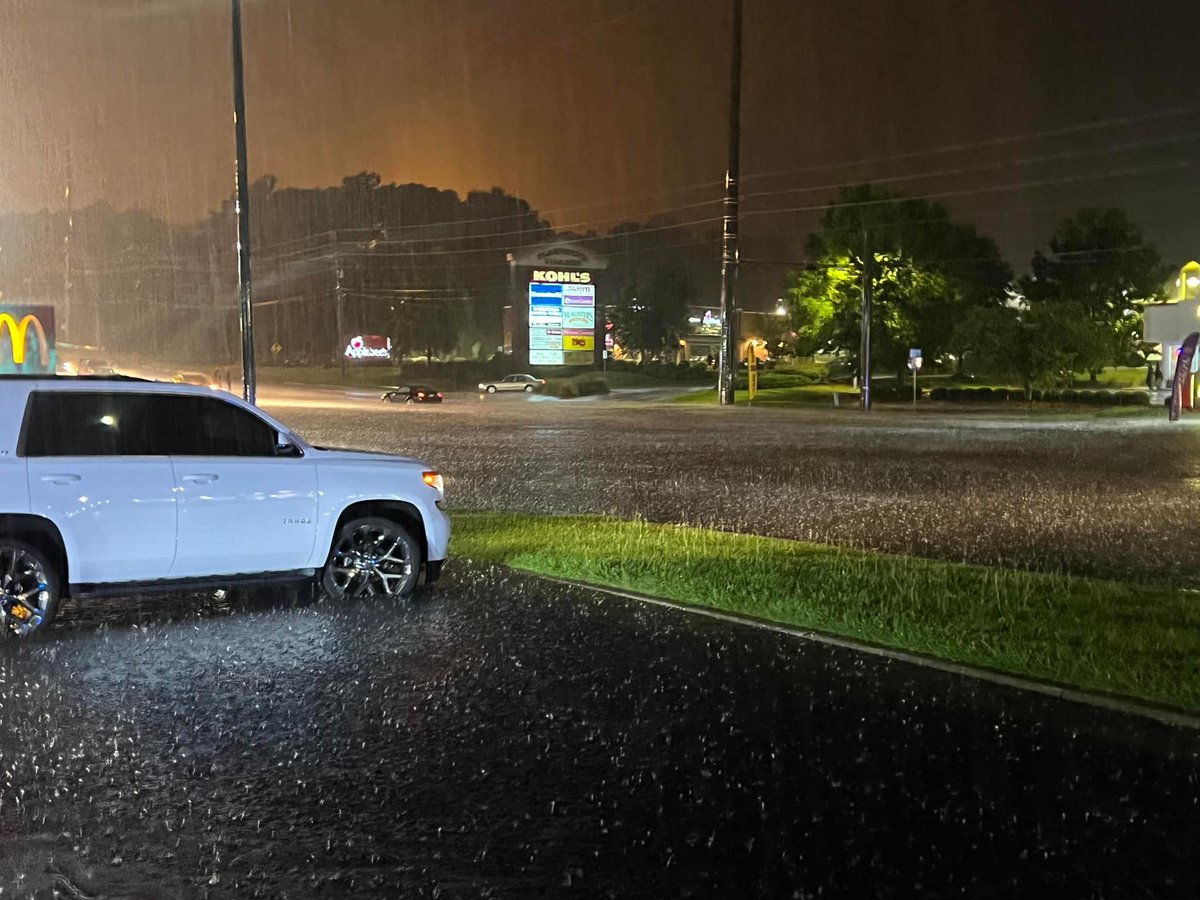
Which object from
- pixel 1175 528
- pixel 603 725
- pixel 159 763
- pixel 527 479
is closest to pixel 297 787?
pixel 159 763

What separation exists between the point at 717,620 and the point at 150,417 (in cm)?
455

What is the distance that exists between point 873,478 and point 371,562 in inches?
520

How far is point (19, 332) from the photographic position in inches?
928

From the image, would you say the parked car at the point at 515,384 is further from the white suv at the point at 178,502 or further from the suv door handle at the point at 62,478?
the suv door handle at the point at 62,478

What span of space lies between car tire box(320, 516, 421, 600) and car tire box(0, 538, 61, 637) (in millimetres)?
2001

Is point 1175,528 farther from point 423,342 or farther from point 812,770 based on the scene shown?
point 423,342

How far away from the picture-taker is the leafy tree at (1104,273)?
3250 inches

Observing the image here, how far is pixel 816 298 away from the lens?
72812 mm

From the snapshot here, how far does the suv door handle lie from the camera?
26.0 ft

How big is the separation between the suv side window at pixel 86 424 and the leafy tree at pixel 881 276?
62.8 metres

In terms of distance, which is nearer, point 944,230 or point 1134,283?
point 944,230

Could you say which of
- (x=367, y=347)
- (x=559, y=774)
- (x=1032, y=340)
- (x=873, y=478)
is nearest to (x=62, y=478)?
(x=559, y=774)

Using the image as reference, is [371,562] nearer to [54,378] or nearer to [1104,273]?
[54,378]

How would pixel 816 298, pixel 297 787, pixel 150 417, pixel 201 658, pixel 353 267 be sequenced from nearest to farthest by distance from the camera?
pixel 297 787 < pixel 201 658 < pixel 150 417 < pixel 816 298 < pixel 353 267
